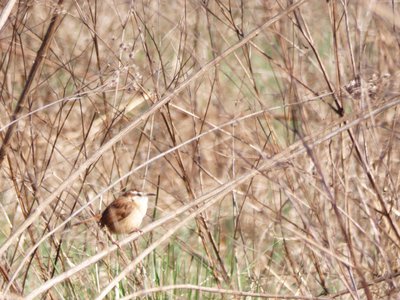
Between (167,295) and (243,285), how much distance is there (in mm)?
568

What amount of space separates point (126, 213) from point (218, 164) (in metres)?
0.49

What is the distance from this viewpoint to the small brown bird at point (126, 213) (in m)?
4.19

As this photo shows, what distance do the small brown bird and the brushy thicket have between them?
0.09 metres

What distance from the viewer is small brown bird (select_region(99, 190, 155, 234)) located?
4.19m

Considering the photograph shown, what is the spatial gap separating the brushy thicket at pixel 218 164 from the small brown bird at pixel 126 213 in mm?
93

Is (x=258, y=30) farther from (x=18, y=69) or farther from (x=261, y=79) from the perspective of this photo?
(x=261, y=79)

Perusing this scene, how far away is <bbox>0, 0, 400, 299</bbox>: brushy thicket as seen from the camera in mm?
2525

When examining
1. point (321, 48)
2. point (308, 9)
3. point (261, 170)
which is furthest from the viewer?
point (321, 48)

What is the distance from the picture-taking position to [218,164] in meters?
4.32

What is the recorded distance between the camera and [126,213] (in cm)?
429

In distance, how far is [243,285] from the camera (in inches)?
163

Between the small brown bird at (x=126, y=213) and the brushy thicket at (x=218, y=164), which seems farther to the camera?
the small brown bird at (x=126, y=213)

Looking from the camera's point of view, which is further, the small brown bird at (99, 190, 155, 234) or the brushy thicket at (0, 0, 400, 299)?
the small brown bird at (99, 190, 155, 234)

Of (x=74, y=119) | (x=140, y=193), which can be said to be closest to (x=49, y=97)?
(x=140, y=193)
